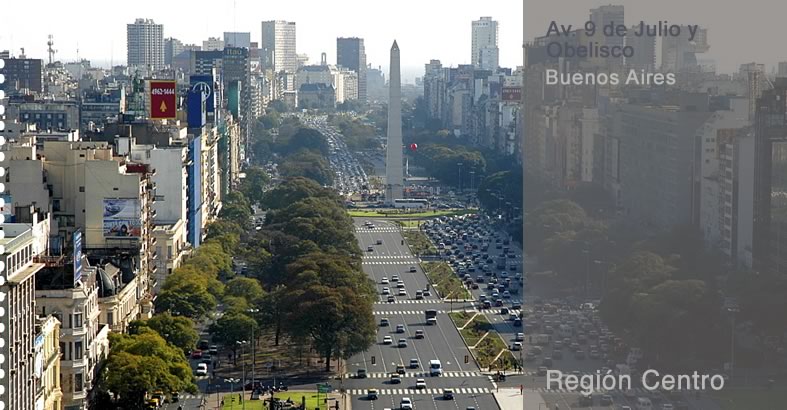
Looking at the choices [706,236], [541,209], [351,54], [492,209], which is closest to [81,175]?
[541,209]

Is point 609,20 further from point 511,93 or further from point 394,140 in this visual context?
point 511,93

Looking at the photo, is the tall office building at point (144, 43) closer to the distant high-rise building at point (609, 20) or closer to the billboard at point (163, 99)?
the billboard at point (163, 99)

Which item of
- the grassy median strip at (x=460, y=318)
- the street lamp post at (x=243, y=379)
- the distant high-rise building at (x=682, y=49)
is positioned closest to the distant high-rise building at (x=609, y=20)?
the distant high-rise building at (x=682, y=49)

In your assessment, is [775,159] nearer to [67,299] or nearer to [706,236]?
[706,236]

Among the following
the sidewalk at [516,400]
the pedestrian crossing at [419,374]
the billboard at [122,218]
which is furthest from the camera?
the billboard at [122,218]

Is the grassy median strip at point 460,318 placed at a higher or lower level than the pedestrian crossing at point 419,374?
higher

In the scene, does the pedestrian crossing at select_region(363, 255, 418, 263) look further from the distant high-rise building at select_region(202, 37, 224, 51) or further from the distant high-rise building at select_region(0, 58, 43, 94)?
the distant high-rise building at select_region(202, 37, 224, 51)

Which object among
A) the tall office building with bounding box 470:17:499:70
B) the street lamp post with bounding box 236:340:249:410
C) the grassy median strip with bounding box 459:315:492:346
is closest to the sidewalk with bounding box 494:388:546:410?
the street lamp post with bounding box 236:340:249:410
